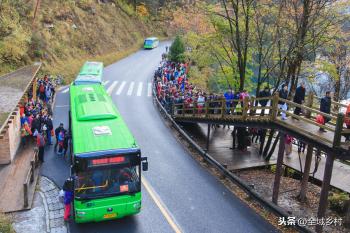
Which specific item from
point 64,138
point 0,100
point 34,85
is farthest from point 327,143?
point 34,85

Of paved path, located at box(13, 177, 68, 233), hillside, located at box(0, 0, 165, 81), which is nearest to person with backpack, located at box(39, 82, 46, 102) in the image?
hillside, located at box(0, 0, 165, 81)

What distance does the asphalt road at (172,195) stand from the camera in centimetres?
1277

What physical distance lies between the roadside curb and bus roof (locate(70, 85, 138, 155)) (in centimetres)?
290

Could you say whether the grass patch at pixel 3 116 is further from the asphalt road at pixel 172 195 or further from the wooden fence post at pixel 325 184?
the wooden fence post at pixel 325 184

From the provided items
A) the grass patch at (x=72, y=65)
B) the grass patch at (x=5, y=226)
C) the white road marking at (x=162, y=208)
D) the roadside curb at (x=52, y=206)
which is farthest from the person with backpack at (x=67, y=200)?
the grass patch at (x=72, y=65)

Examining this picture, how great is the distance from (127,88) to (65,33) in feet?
49.3

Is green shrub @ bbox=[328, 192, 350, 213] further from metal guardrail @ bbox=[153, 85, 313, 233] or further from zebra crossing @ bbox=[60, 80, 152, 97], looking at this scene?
zebra crossing @ bbox=[60, 80, 152, 97]

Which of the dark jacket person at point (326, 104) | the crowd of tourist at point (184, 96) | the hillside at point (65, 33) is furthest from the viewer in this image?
the hillside at point (65, 33)

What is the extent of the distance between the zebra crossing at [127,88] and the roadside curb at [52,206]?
60.3ft

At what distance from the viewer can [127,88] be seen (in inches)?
1423

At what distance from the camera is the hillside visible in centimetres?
3256

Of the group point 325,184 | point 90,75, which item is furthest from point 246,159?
point 90,75

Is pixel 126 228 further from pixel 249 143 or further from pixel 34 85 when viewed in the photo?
pixel 34 85

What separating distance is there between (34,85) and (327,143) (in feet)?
69.0
